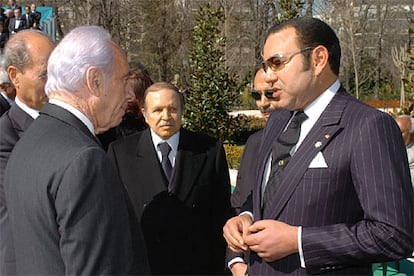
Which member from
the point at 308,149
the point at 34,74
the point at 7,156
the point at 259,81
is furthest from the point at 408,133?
the point at 7,156

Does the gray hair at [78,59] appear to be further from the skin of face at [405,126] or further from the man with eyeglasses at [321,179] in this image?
the skin of face at [405,126]

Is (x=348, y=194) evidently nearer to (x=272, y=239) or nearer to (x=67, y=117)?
(x=272, y=239)

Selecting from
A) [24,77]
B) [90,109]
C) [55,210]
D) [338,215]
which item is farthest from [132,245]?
[24,77]

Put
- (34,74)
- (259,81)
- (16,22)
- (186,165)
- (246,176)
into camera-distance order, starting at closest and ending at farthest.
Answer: (34,74), (246,176), (186,165), (259,81), (16,22)

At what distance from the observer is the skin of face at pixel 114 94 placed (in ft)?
6.13

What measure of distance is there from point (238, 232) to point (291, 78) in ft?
2.34

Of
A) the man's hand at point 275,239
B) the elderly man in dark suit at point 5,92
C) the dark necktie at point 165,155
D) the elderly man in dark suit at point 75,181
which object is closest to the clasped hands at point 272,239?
the man's hand at point 275,239

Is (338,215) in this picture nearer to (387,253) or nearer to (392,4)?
(387,253)

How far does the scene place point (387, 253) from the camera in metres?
1.93

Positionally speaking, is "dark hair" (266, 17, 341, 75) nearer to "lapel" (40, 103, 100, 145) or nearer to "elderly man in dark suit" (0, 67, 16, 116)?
"lapel" (40, 103, 100, 145)

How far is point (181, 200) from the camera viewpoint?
316cm

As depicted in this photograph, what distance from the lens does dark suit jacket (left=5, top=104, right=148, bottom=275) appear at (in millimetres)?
1614

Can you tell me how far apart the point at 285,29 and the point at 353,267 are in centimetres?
104

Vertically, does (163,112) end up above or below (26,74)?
below
